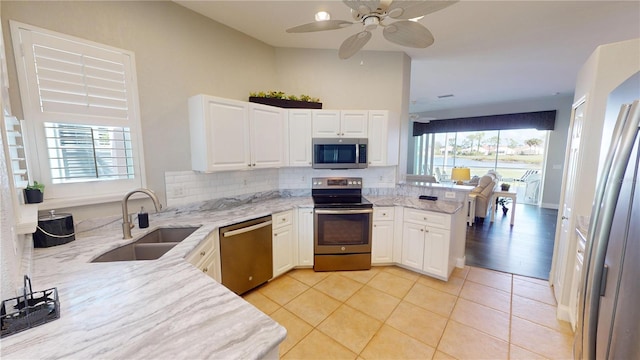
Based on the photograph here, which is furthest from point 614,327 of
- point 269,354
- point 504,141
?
point 504,141

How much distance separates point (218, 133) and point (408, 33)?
1851mm

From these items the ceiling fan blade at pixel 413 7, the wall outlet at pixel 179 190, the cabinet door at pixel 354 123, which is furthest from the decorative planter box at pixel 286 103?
the ceiling fan blade at pixel 413 7

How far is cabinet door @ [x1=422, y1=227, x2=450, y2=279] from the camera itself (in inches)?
110

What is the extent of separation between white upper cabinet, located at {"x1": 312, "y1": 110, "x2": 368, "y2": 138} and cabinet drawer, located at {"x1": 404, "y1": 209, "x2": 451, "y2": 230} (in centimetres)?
116

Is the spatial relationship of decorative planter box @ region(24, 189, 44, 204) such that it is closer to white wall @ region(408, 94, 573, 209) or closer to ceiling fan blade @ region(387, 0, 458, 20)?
ceiling fan blade @ region(387, 0, 458, 20)

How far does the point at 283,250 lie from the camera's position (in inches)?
115

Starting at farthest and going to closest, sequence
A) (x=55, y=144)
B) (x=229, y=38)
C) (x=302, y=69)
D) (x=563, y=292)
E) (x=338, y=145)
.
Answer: (x=302, y=69) → (x=338, y=145) → (x=229, y=38) → (x=563, y=292) → (x=55, y=144)

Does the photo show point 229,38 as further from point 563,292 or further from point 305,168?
point 563,292

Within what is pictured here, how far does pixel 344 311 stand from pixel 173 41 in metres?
3.04

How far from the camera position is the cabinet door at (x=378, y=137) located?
3.17 m

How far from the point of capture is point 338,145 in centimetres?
316

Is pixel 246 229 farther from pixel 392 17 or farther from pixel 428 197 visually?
pixel 428 197

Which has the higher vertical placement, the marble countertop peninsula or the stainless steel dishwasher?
the marble countertop peninsula

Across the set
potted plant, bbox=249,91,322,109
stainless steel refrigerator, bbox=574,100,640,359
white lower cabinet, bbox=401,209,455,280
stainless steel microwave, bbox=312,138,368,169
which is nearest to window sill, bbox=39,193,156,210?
potted plant, bbox=249,91,322,109
